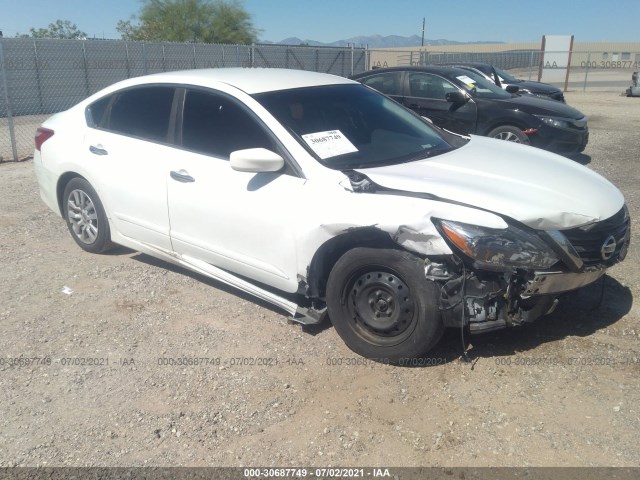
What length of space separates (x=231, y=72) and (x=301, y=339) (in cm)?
225

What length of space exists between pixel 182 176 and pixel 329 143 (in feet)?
3.74

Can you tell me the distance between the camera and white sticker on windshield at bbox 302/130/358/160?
3.97m

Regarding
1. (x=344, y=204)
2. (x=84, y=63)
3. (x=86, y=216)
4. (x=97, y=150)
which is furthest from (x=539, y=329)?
(x=84, y=63)

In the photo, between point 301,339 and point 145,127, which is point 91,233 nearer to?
point 145,127

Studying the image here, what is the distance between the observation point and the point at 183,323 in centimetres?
437

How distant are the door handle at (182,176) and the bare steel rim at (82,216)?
4.11 ft

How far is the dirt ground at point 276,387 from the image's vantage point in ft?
9.91

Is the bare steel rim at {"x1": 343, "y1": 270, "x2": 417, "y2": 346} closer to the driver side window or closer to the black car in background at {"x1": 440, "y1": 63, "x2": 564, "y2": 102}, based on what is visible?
the driver side window

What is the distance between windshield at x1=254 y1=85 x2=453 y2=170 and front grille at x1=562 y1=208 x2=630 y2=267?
1221mm

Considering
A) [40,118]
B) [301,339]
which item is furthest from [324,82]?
[40,118]

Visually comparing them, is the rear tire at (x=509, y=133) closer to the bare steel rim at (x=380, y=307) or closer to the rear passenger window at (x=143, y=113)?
the rear passenger window at (x=143, y=113)

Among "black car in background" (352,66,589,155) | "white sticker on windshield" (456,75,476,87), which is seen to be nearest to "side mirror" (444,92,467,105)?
"black car in background" (352,66,589,155)

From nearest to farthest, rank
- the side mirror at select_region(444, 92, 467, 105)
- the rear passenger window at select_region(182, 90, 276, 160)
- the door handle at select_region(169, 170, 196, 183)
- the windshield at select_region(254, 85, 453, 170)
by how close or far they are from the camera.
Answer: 1. the windshield at select_region(254, 85, 453, 170)
2. the rear passenger window at select_region(182, 90, 276, 160)
3. the door handle at select_region(169, 170, 196, 183)
4. the side mirror at select_region(444, 92, 467, 105)

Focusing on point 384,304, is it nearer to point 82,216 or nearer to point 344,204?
point 344,204
